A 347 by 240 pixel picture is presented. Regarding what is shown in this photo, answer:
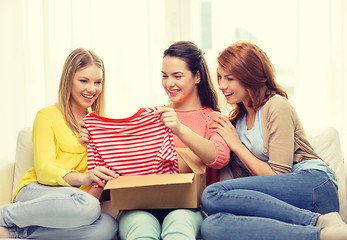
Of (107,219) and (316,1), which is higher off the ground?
(316,1)

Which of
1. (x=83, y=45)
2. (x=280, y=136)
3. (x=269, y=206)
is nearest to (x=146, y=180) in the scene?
(x=269, y=206)

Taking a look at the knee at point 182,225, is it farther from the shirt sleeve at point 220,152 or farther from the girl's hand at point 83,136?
the girl's hand at point 83,136

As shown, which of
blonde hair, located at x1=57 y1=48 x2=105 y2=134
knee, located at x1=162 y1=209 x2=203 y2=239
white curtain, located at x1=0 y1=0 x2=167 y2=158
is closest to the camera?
knee, located at x1=162 y1=209 x2=203 y2=239

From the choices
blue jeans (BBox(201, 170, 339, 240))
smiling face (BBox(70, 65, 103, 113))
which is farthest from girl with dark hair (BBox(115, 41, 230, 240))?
smiling face (BBox(70, 65, 103, 113))

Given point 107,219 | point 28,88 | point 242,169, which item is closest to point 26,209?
point 107,219

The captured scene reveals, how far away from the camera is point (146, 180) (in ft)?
5.32

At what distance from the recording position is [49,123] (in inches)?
77.9

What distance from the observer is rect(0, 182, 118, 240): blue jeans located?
1.63 meters

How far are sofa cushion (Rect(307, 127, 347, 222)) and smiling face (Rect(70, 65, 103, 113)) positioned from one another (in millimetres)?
1081

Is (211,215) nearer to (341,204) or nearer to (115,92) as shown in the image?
(341,204)

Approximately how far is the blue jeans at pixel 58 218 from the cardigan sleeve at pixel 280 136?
723 millimetres

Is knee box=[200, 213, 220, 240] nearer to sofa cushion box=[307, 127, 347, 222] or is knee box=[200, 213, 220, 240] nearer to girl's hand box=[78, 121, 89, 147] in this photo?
girl's hand box=[78, 121, 89, 147]

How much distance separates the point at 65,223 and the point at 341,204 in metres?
1.26

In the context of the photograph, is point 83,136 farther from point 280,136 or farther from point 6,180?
point 280,136
